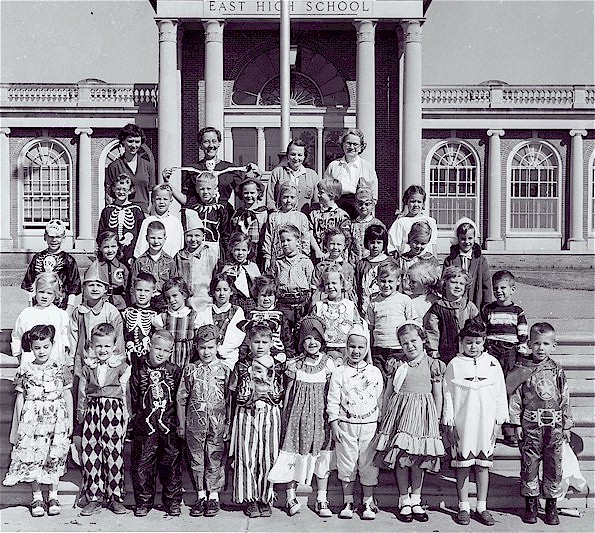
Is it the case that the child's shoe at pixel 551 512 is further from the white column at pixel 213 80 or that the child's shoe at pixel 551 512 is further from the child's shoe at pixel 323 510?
the white column at pixel 213 80

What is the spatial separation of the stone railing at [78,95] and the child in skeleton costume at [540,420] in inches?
849

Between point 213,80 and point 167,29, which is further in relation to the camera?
point 167,29

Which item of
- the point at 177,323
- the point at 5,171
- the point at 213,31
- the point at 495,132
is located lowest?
the point at 177,323

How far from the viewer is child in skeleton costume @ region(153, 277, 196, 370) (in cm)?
618

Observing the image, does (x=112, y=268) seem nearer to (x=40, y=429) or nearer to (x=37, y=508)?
(x=40, y=429)

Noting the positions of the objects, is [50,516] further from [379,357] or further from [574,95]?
[574,95]

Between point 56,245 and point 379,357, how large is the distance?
3031 mm

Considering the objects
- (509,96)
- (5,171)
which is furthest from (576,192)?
(5,171)

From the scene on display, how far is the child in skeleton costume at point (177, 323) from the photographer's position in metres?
6.18

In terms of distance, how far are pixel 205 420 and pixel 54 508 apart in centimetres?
133

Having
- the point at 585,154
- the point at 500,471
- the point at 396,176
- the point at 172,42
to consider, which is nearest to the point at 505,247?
the point at 585,154

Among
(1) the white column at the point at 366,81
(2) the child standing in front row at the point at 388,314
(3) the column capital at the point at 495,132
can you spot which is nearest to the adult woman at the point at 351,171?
(2) the child standing in front row at the point at 388,314

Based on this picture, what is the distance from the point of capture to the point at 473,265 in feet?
22.8

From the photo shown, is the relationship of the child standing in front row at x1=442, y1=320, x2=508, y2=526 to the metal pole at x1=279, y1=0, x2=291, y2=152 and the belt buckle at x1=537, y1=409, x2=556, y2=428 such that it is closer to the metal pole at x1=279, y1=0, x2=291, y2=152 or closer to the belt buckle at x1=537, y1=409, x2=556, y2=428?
the belt buckle at x1=537, y1=409, x2=556, y2=428
